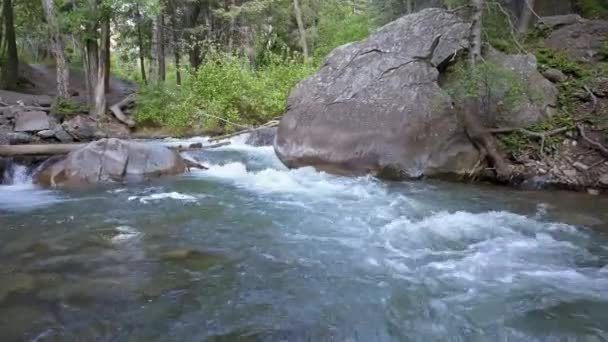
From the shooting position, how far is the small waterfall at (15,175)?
918 centimetres

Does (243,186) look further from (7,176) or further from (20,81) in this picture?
(20,81)

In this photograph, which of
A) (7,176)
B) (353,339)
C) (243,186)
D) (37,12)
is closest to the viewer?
(353,339)

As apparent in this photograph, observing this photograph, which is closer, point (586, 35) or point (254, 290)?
point (254, 290)

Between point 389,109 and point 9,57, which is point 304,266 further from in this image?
point 9,57

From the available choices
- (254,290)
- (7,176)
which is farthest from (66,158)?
(254,290)

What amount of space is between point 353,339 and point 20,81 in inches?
906

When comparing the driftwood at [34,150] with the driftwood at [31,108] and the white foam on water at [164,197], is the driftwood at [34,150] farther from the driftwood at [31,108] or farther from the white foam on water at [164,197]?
the driftwood at [31,108]

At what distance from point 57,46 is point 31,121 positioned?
3.39 m

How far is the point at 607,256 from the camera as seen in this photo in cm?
507

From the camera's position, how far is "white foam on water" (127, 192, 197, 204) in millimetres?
7469

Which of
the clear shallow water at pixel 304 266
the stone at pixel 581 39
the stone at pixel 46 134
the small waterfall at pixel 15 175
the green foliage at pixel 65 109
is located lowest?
the clear shallow water at pixel 304 266

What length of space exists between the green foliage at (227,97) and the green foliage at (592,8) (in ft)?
28.4

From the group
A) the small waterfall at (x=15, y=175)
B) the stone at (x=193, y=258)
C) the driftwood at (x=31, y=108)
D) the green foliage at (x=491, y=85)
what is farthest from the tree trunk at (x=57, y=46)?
the stone at (x=193, y=258)

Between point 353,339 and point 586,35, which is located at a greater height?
point 586,35
